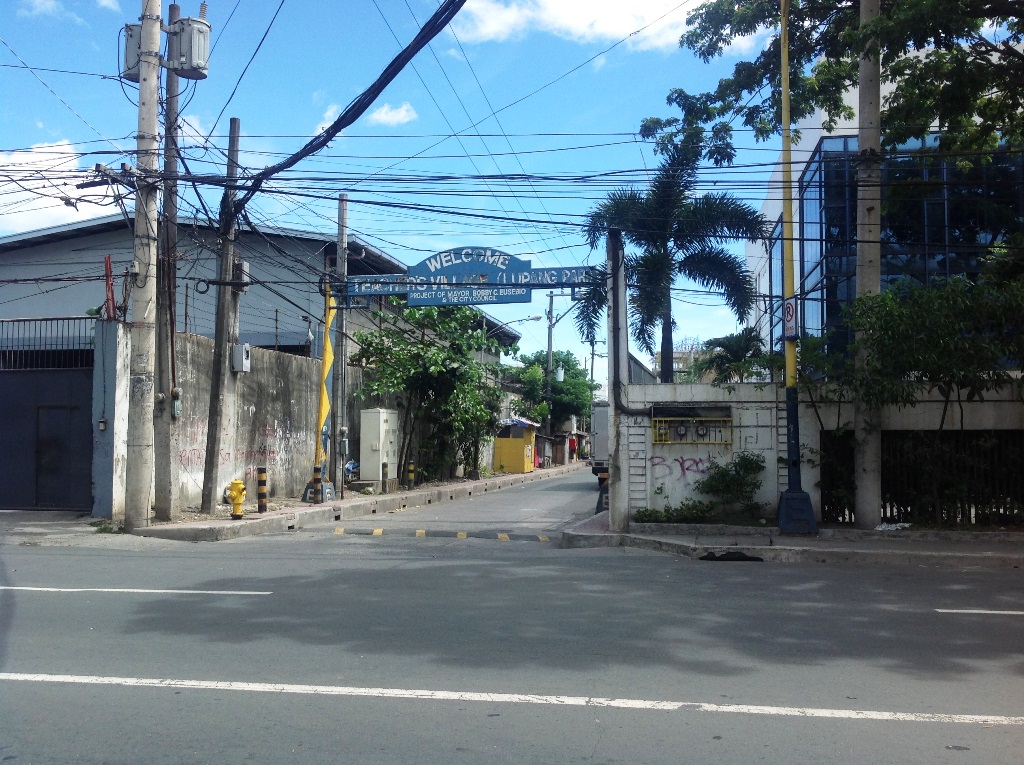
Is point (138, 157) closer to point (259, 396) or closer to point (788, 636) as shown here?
point (259, 396)

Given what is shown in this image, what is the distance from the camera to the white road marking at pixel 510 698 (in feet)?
17.9

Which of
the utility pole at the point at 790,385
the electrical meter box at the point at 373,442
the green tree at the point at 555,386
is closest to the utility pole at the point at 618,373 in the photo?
the utility pole at the point at 790,385

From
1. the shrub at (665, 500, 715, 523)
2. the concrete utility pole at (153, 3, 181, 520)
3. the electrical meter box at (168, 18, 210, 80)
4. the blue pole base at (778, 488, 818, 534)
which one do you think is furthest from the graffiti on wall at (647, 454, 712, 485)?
the electrical meter box at (168, 18, 210, 80)

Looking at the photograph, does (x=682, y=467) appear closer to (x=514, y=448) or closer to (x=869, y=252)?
(x=869, y=252)

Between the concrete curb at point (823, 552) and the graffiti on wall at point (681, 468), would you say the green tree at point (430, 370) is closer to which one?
the graffiti on wall at point (681, 468)

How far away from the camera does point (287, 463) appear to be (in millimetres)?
22453

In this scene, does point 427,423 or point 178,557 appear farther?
point 427,423

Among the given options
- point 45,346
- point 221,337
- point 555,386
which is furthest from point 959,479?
point 555,386

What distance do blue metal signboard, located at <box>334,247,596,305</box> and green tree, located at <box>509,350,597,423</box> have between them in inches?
1022

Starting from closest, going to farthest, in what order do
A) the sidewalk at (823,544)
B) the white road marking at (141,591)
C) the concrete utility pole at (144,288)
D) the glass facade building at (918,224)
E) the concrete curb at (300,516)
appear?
the white road marking at (141,591) → the sidewalk at (823,544) → the concrete utility pole at (144,288) → the concrete curb at (300,516) → the glass facade building at (918,224)

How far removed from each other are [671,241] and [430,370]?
881 centimetres

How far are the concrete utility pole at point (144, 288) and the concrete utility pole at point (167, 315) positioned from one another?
14.0 inches

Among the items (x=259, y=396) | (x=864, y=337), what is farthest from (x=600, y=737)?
(x=259, y=396)

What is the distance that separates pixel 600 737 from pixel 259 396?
1729 centimetres
